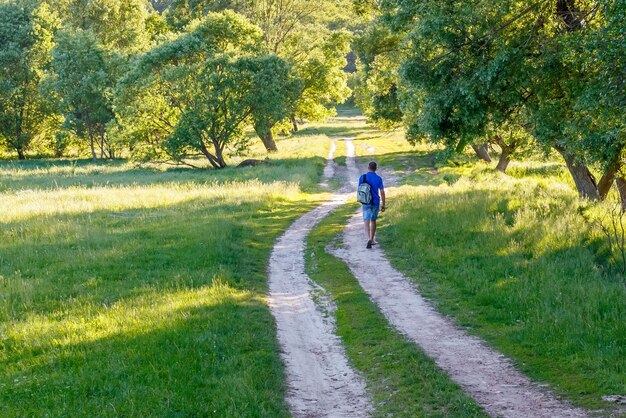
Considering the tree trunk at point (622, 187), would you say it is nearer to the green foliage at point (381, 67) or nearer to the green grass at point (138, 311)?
the green grass at point (138, 311)

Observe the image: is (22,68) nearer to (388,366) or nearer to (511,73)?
(511,73)

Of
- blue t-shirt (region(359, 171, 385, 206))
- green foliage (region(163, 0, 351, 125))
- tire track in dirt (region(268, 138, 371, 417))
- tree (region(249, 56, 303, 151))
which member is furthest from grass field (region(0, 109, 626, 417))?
green foliage (region(163, 0, 351, 125))

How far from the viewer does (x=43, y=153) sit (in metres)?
65.8

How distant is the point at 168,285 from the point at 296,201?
1461 centimetres

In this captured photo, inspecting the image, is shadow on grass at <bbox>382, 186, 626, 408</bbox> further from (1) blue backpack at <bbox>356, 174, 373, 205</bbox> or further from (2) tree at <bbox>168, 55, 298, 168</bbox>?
(2) tree at <bbox>168, 55, 298, 168</bbox>

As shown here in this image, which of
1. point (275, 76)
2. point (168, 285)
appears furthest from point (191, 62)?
point (168, 285)

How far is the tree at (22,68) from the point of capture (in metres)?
57.6

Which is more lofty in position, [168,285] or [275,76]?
[275,76]

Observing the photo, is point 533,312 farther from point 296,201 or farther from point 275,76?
point 275,76

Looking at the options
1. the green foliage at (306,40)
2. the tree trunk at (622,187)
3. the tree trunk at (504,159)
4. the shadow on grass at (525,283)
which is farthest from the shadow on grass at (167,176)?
the tree trunk at (622,187)

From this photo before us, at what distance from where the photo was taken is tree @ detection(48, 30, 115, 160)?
5462 cm

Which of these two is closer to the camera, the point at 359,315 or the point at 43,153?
the point at 359,315

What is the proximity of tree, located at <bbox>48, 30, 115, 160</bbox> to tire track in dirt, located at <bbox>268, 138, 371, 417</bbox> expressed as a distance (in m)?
45.7

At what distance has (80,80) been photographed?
55562mm
